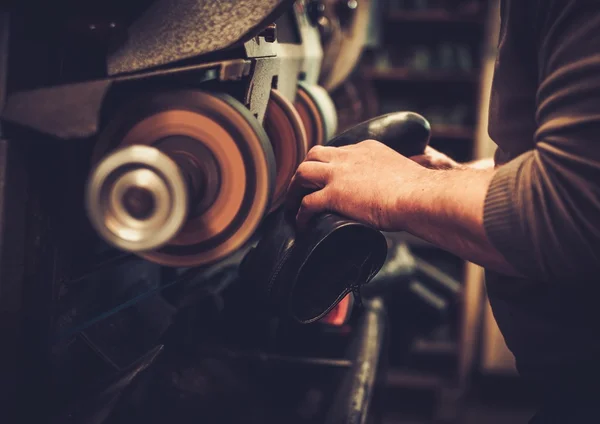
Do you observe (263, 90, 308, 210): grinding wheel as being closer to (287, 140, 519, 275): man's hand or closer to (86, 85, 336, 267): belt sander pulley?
(287, 140, 519, 275): man's hand

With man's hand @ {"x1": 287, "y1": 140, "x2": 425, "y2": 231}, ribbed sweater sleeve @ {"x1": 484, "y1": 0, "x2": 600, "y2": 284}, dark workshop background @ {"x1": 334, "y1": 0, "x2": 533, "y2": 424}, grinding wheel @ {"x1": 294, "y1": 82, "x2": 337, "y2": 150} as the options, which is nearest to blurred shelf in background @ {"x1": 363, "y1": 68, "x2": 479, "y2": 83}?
dark workshop background @ {"x1": 334, "y1": 0, "x2": 533, "y2": 424}

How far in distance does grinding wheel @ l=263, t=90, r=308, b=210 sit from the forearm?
343mm

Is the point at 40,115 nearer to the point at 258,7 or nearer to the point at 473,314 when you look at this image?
the point at 258,7

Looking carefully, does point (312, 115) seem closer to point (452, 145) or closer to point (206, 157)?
point (206, 157)

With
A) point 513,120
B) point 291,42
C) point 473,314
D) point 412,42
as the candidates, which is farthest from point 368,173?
point 412,42

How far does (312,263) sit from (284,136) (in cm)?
36

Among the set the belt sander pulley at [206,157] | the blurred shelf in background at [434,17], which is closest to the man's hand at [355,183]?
the belt sander pulley at [206,157]

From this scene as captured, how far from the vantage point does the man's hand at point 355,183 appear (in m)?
0.70

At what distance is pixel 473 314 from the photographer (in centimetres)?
342

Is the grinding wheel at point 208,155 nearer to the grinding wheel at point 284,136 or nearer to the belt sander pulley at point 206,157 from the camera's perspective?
the belt sander pulley at point 206,157

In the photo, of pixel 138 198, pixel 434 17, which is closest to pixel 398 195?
pixel 138 198

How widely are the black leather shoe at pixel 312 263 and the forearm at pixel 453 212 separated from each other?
0.22 ft

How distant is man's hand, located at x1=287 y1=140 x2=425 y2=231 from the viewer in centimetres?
70

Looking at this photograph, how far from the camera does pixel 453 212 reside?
25.1 inches
